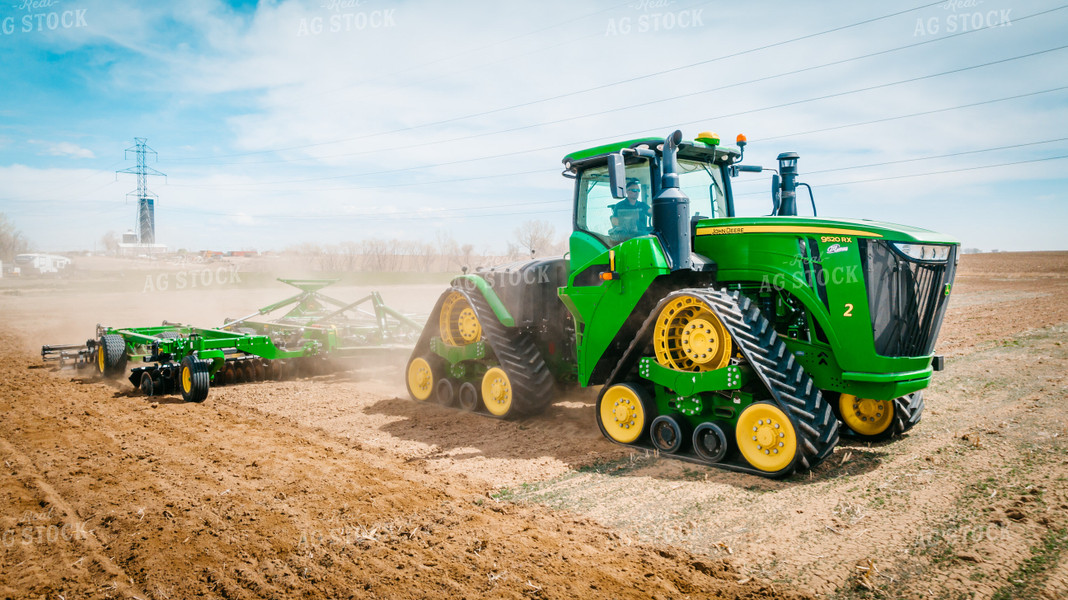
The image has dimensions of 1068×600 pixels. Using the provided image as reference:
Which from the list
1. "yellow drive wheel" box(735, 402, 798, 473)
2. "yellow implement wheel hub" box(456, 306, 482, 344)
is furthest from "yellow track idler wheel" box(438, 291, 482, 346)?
"yellow drive wheel" box(735, 402, 798, 473)

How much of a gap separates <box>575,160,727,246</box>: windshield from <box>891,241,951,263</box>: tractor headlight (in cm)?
206

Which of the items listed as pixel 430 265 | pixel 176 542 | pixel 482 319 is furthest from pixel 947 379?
pixel 430 265

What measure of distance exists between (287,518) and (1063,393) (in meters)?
8.97

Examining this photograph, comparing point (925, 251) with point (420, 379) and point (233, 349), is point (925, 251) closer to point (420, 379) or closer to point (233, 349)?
point (420, 379)

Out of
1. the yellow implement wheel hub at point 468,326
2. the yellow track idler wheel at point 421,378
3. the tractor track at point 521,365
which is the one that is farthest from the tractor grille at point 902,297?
the yellow track idler wheel at point 421,378

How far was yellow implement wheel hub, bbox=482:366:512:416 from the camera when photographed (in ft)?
25.6

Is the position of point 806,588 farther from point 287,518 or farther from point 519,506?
point 287,518

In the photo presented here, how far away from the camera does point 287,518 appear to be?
15.7ft

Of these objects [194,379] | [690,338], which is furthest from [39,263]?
[690,338]

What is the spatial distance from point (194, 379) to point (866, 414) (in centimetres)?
867

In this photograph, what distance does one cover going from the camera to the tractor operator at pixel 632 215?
6727mm

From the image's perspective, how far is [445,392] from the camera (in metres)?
8.89

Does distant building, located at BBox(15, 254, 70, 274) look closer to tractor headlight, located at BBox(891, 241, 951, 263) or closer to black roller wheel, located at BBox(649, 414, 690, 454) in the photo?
black roller wheel, located at BBox(649, 414, 690, 454)

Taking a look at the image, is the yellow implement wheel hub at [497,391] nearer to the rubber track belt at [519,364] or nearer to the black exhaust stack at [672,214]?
the rubber track belt at [519,364]
